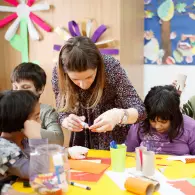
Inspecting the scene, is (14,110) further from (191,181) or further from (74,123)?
(191,181)

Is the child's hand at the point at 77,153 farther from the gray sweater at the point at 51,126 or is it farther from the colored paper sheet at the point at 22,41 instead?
the colored paper sheet at the point at 22,41

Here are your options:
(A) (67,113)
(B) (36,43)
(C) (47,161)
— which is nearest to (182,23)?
(B) (36,43)

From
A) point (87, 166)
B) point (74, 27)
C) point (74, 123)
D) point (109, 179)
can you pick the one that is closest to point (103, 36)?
point (74, 27)

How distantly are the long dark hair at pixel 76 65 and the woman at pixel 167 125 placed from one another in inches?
13.6

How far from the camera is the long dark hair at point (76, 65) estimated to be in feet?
4.64

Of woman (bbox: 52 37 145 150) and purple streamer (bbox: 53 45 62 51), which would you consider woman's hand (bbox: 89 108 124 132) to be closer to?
woman (bbox: 52 37 145 150)

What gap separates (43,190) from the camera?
3.71 ft

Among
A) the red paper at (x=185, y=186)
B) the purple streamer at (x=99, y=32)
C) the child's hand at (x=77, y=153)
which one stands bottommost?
the red paper at (x=185, y=186)

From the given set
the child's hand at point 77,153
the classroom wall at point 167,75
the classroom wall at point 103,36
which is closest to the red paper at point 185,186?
the child's hand at point 77,153

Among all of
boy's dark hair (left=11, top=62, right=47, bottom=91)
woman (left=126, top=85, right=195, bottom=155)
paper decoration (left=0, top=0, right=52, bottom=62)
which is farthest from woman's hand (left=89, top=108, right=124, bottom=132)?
paper decoration (left=0, top=0, right=52, bottom=62)

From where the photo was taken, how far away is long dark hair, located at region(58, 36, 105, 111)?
1414 mm

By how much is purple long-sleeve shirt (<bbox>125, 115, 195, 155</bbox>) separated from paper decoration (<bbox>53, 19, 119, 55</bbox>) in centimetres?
70

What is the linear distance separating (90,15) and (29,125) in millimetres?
1288

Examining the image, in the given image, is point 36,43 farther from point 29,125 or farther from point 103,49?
point 29,125
